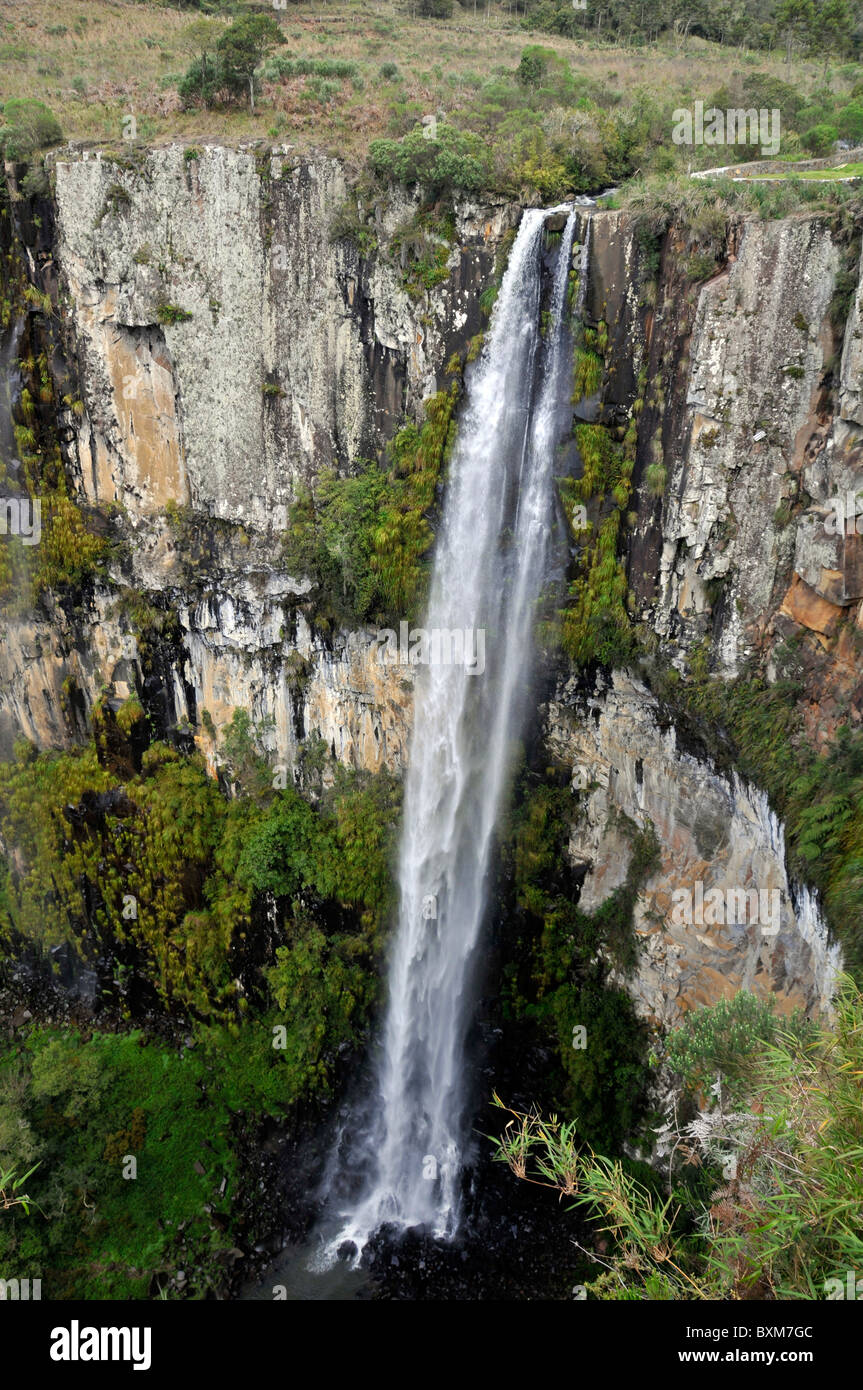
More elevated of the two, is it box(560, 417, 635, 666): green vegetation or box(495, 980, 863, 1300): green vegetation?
box(560, 417, 635, 666): green vegetation

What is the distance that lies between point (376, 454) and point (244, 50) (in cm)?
812

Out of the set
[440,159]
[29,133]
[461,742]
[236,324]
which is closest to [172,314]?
[236,324]

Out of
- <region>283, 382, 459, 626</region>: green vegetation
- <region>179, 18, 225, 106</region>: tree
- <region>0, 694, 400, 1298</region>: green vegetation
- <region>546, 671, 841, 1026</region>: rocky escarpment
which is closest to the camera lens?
<region>546, 671, 841, 1026</region>: rocky escarpment

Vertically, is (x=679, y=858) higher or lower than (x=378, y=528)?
lower

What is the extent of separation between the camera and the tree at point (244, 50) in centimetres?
1564

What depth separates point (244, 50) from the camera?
1566 centimetres

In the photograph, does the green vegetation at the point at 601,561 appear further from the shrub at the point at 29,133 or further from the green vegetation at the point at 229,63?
the shrub at the point at 29,133

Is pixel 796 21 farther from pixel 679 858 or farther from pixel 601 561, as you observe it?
pixel 679 858

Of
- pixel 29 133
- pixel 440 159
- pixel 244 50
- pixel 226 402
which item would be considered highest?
pixel 244 50

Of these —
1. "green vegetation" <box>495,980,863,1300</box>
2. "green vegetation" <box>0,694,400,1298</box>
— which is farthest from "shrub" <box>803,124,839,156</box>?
"green vegetation" <box>495,980,863,1300</box>

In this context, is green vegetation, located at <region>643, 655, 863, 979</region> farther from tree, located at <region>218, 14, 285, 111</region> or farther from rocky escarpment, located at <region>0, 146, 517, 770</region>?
tree, located at <region>218, 14, 285, 111</region>

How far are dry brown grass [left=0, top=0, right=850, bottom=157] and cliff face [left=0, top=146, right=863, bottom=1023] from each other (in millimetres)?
1691

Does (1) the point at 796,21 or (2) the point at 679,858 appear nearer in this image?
(2) the point at 679,858

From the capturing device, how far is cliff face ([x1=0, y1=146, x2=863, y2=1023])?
37.1 ft
